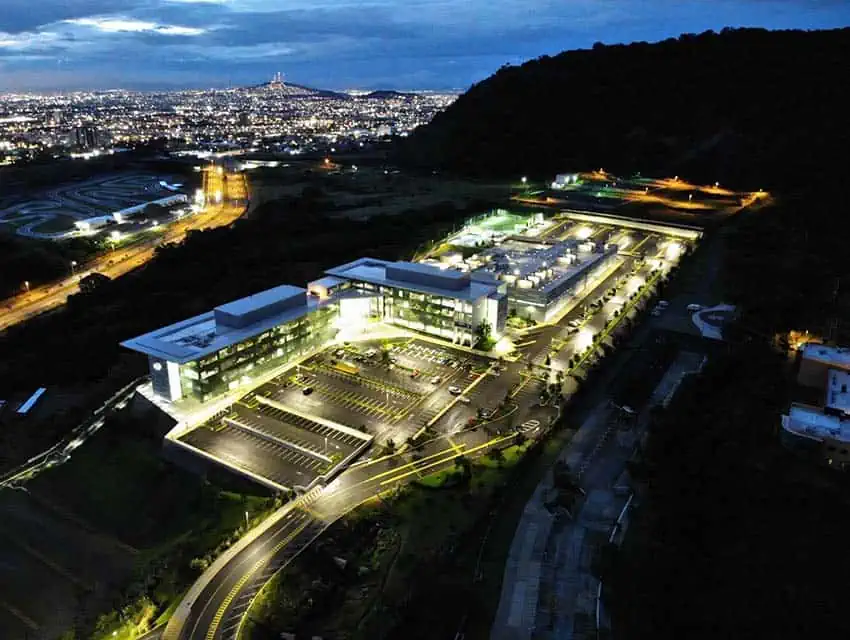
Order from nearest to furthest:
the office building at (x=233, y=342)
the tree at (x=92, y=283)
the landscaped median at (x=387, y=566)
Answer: the landscaped median at (x=387, y=566) → the office building at (x=233, y=342) → the tree at (x=92, y=283)

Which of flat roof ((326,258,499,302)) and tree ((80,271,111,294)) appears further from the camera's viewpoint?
tree ((80,271,111,294))

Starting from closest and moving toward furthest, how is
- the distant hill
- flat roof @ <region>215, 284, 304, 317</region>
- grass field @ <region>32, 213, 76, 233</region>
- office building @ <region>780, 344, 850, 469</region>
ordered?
1. office building @ <region>780, 344, 850, 469</region>
2. flat roof @ <region>215, 284, 304, 317</region>
3. grass field @ <region>32, 213, 76, 233</region>
4. the distant hill

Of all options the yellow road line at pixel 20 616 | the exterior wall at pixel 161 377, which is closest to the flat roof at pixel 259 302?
the exterior wall at pixel 161 377

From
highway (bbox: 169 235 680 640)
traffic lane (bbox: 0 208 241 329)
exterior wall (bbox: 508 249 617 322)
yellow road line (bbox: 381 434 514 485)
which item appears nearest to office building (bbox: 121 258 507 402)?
exterior wall (bbox: 508 249 617 322)

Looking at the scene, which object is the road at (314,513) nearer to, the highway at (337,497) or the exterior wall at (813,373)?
the highway at (337,497)

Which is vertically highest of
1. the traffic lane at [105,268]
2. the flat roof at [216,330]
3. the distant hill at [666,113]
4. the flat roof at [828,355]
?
the distant hill at [666,113]

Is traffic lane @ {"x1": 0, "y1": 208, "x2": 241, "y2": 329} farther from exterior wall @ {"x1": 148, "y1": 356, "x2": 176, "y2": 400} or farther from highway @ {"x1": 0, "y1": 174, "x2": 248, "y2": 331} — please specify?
exterior wall @ {"x1": 148, "y1": 356, "x2": 176, "y2": 400}

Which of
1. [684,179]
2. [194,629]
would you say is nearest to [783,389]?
[194,629]

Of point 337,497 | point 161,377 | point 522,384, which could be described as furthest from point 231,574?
point 522,384
